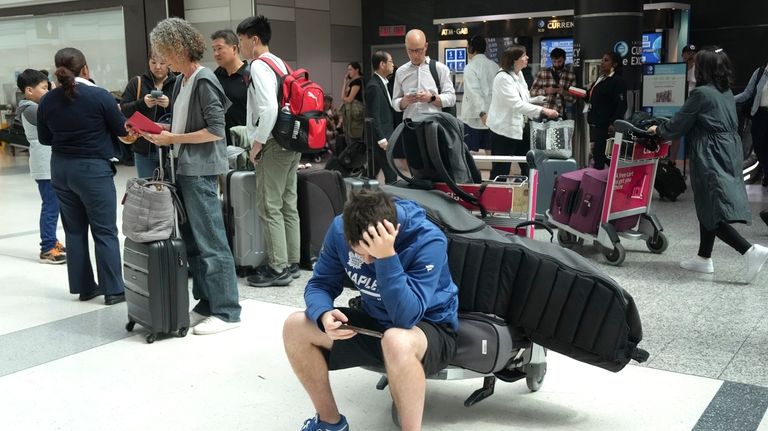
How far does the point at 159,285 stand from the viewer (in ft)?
13.5

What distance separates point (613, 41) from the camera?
1031 centimetres

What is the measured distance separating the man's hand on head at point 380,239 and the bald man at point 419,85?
4070 mm

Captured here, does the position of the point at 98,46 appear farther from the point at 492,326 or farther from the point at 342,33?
the point at 492,326

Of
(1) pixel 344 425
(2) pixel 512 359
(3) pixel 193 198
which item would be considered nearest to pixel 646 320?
(2) pixel 512 359

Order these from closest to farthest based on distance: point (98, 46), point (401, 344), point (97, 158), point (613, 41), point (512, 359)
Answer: point (401, 344) → point (512, 359) → point (97, 158) → point (613, 41) → point (98, 46)

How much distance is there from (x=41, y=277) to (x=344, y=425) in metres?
3.86

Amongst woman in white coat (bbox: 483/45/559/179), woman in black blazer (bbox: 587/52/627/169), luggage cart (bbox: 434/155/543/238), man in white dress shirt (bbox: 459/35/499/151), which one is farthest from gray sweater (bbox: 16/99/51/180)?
woman in black blazer (bbox: 587/52/627/169)

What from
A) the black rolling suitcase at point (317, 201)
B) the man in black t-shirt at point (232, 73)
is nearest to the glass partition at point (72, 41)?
the man in black t-shirt at point (232, 73)

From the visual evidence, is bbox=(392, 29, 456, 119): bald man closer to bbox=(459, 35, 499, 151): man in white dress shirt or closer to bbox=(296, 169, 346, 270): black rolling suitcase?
bbox=(459, 35, 499, 151): man in white dress shirt

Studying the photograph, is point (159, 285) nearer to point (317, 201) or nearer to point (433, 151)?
point (433, 151)

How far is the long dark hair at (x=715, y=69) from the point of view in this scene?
17.4 ft

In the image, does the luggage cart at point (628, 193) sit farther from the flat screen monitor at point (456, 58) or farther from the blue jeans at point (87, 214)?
the flat screen monitor at point (456, 58)

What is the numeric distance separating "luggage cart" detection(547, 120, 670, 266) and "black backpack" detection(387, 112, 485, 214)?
7.52 feet

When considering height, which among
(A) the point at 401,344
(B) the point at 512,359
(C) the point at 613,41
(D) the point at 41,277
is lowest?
(D) the point at 41,277
